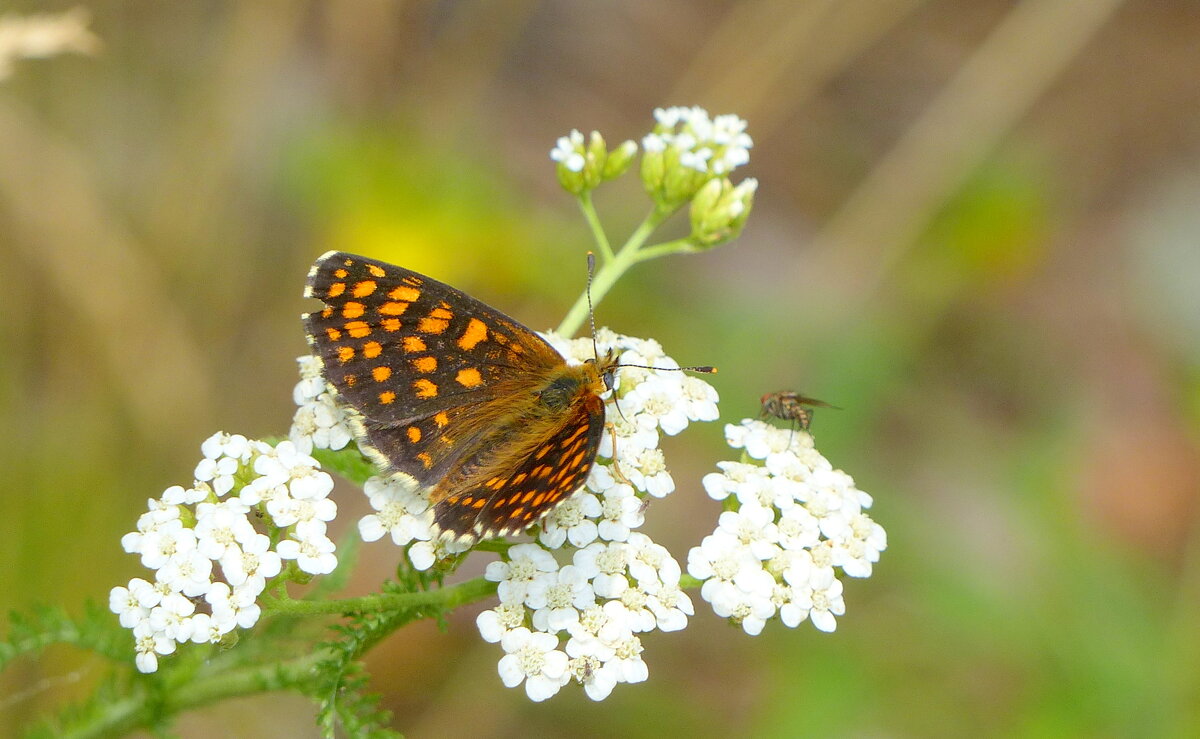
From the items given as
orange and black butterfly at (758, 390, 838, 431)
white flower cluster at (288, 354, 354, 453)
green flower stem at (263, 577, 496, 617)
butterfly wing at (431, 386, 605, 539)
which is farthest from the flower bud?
green flower stem at (263, 577, 496, 617)

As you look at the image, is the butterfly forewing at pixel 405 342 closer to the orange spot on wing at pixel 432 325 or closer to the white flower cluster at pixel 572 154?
the orange spot on wing at pixel 432 325

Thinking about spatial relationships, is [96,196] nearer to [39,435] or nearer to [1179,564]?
[39,435]

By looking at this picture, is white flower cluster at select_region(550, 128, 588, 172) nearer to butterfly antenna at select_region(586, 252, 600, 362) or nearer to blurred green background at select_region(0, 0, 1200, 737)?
butterfly antenna at select_region(586, 252, 600, 362)

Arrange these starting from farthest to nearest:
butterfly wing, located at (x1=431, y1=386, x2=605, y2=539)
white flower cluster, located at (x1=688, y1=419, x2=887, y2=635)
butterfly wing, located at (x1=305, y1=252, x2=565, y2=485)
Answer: butterfly wing, located at (x1=305, y1=252, x2=565, y2=485) → white flower cluster, located at (x1=688, y1=419, x2=887, y2=635) → butterfly wing, located at (x1=431, y1=386, x2=605, y2=539)

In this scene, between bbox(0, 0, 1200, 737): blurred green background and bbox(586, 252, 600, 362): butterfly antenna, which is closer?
bbox(586, 252, 600, 362): butterfly antenna

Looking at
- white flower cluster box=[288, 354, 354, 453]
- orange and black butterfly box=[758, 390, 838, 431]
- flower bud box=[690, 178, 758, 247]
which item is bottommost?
white flower cluster box=[288, 354, 354, 453]

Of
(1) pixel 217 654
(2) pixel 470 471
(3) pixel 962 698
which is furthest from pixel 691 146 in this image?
(3) pixel 962 698

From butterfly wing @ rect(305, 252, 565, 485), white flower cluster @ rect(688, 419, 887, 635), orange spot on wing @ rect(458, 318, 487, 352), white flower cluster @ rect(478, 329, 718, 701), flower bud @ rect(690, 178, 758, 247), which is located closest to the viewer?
white flower cluster @ rect(478, 329, 718, 701)

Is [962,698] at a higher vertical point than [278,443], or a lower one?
higher
